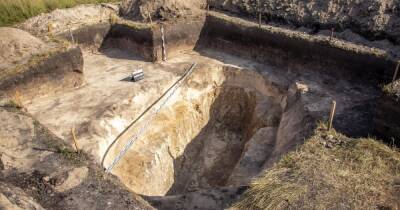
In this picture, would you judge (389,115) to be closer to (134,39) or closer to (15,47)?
(134,39)

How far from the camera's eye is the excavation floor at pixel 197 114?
9430 mm

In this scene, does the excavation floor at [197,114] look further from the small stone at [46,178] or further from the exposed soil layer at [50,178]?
the small stone at [46,178]

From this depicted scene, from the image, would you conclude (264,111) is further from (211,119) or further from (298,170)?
(298,170)

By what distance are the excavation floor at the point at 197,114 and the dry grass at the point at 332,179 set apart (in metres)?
1.21

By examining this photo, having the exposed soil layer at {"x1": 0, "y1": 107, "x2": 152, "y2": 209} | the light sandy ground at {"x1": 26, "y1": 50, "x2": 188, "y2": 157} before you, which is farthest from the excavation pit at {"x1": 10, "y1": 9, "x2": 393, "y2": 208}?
the exposed soil layer at {"x1": 0, "y1": 107, "x2": 152, "y2": 209}

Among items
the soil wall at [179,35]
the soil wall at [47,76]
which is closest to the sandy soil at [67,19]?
the soil wall at [47,76]

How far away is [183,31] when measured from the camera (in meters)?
13.7

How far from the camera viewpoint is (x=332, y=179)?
6.61m

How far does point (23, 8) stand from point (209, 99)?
26.1ft

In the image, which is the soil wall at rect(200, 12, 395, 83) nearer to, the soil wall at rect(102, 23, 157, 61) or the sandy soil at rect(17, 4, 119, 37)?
the soil wall at rect(102, 23, 157, 61)

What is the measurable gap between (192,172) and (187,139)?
1.17m

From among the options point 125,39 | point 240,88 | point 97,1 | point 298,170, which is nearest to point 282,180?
point 298,170

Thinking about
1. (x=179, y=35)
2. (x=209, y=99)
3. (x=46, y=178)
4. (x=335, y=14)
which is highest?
(x=335, y=14)

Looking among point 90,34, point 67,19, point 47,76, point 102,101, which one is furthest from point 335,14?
point 67,19
